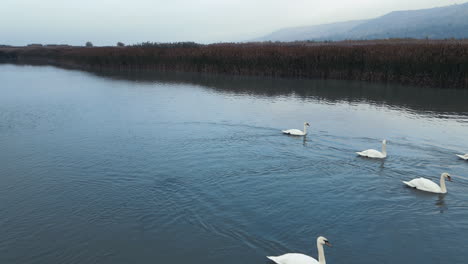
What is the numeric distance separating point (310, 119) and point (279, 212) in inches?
547

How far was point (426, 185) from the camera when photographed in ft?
41.1

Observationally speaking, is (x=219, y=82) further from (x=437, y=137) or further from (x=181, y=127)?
(x=437, y=137)

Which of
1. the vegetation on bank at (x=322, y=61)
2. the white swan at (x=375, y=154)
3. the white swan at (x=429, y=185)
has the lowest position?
the white swan at (x=429, y=185)

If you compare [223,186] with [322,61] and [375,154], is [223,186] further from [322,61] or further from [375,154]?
Answer: [322,61]

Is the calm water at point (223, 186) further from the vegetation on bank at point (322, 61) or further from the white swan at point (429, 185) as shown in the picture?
the vegetation on bank at point (322, 61)

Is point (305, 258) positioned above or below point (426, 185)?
below

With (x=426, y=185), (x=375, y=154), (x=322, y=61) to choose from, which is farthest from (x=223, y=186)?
(x=322, y=61)

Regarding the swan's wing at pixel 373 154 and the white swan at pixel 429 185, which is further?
the swan's wing at pixel 373 154

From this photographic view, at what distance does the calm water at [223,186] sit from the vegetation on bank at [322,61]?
34.4 ft

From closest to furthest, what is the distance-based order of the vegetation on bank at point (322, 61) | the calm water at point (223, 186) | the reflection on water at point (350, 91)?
the calm water at point (223, 186)
the reflection on water at point (350, 91)
the vegetation on bank at point (322, 61)

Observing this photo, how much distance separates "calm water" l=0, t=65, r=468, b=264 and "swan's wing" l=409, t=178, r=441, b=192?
0.77ft

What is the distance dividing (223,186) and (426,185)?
20.9 feet

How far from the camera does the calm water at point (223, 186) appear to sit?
31.1 feet

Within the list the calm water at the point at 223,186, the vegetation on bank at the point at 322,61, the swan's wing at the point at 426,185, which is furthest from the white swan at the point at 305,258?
the vegetation on bank at the point at 322,61
